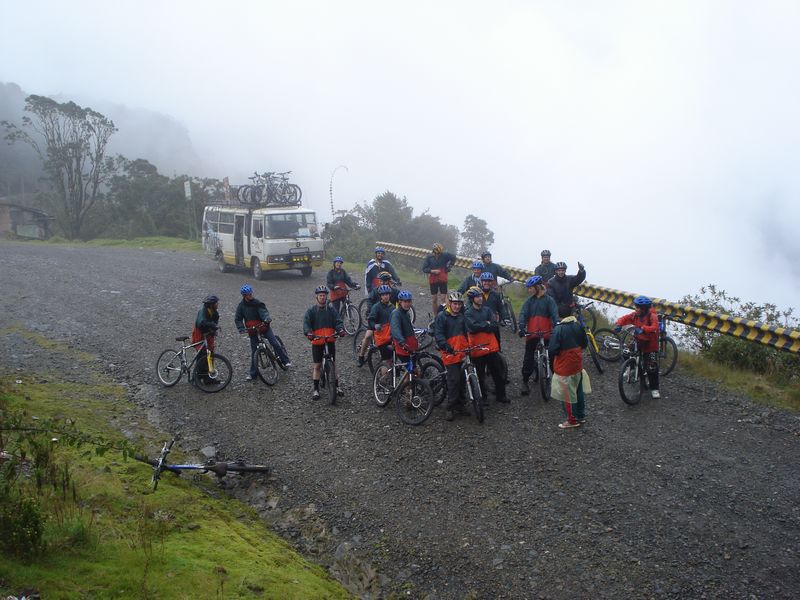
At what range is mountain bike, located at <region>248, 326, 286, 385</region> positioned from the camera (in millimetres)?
11688

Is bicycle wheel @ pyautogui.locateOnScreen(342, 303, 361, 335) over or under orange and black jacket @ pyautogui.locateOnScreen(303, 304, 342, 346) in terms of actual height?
under

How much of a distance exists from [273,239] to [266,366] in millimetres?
11858

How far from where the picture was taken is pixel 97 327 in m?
16.2

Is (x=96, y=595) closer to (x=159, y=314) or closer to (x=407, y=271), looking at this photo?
(x=159, y=314)

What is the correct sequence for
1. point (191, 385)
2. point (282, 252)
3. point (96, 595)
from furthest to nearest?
point (282, 252) → point (191, 385) → point (96, 595)

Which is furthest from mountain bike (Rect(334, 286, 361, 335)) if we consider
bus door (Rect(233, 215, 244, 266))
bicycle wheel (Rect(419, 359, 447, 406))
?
bus door (Rect(233, 215, 244, 266))

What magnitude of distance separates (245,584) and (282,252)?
723 inches

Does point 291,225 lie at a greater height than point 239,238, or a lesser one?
greater

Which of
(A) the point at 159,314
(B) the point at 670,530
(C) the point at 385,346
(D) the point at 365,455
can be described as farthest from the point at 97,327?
(B) the point at 670,530

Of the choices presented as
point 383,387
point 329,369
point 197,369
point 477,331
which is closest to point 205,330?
point 197,369

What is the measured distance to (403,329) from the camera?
9766 mm

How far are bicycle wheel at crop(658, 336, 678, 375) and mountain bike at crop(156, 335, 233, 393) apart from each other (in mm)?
8062

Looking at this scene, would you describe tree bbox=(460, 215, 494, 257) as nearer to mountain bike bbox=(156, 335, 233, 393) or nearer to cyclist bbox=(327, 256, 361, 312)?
cyclist bbox=(327, 256, 361, 312)

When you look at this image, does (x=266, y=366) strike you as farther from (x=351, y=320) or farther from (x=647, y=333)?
(x=647, y=333)
